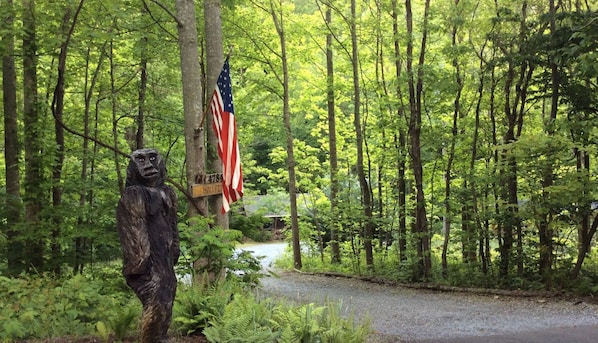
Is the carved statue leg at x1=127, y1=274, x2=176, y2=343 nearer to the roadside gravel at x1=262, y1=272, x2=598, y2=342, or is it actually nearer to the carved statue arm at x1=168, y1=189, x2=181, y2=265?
the carved statue arm at x1=168, y1=189, x2=181, y2=265

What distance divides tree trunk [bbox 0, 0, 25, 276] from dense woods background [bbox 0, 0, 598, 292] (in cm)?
A: 4

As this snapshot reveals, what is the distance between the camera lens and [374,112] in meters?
19.2

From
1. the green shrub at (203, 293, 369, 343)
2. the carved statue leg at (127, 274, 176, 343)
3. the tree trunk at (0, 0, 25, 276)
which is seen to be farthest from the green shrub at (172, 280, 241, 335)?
the tree trunk at (0, 0, 25, 276)

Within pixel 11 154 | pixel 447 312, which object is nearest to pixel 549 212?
pixel 447 312

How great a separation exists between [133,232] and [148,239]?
17 centimetres

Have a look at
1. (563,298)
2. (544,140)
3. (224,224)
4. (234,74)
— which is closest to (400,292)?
(563,298)

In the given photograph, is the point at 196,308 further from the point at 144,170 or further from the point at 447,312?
the point at 447,312

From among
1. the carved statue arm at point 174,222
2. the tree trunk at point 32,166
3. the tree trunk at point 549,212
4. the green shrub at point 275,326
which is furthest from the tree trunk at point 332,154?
the carved statue arm at point 174,222

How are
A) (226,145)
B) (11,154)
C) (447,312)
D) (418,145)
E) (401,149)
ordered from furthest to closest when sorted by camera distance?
(401,149) < (418,145) < (11,154) < (447,312) < (226,145)

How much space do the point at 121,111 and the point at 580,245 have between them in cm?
1354

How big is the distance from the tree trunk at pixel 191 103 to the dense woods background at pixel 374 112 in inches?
6.0

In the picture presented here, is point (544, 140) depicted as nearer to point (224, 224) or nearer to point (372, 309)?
point (372, 309)

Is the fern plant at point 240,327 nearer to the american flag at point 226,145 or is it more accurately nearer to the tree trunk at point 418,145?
the american flag at point 226,145

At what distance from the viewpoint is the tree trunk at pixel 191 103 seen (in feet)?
23.5
